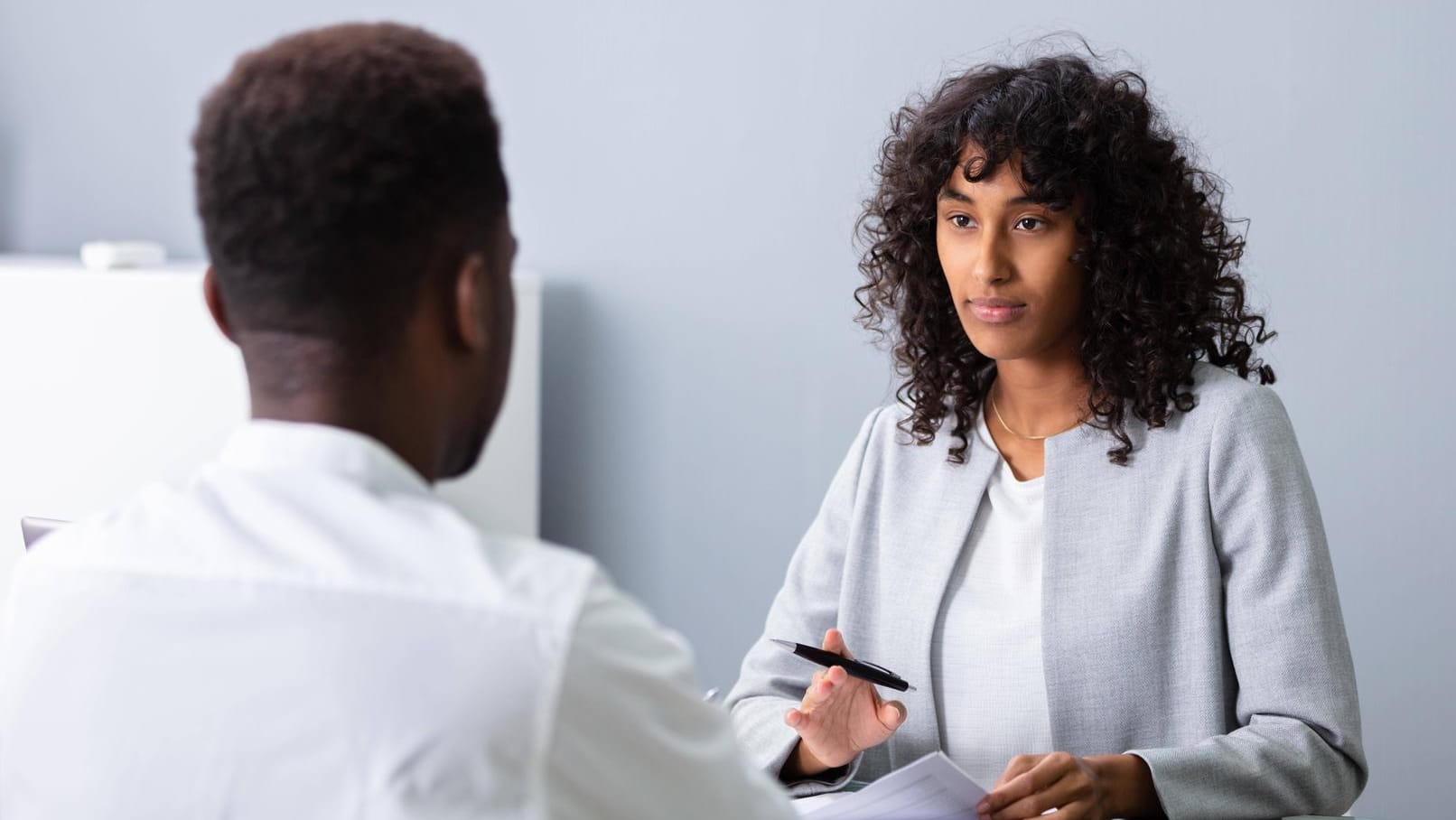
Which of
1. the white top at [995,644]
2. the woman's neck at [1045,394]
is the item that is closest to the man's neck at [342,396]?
the white top at [995,644]

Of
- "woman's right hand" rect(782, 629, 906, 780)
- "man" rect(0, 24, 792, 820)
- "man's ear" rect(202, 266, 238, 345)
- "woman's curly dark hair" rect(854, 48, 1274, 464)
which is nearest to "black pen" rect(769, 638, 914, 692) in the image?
"woman's right hand" rect(782, 629, 906, 780)

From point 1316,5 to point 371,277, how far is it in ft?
6.66

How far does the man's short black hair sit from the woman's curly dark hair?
909mm

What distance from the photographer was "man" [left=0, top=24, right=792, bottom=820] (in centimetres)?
67

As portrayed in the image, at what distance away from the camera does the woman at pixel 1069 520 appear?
4.50 feet

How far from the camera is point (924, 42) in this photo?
2570 mm

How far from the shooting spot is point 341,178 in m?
0.74

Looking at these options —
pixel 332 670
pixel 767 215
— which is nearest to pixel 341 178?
pixel 332 670

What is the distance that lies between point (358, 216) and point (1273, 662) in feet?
3.38

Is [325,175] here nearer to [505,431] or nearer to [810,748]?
[810,748]

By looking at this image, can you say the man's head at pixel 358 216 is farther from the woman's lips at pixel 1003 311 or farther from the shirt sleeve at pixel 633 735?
the woman's lips at pixel 1003 311

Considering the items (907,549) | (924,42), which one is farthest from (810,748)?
(924,42)

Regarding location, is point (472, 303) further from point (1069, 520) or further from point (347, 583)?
point (1069, 520)

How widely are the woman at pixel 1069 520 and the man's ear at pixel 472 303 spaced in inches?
27.2
